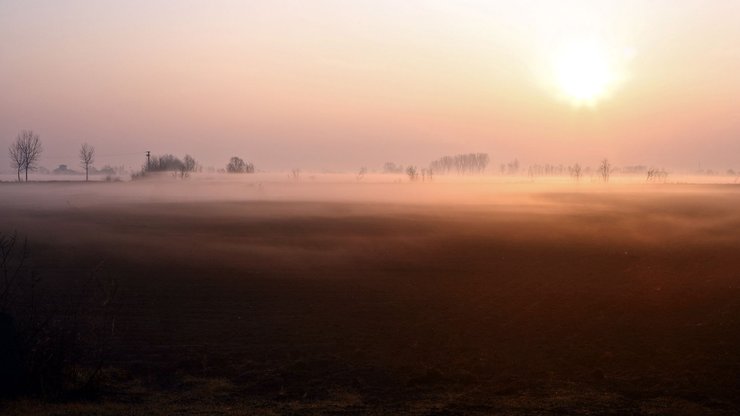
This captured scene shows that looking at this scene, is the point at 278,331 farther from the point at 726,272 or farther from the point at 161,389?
the point at 726,272

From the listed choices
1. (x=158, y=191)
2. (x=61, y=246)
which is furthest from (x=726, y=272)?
(x=158, y=191)

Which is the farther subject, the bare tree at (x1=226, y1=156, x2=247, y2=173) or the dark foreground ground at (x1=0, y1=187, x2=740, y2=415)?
the bare tree at (x1=226, y1=156, x2=247, y2=173)

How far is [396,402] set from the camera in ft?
38.4

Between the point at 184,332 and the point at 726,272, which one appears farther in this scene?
the point at 726,272

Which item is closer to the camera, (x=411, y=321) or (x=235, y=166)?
(x=411, y=321)

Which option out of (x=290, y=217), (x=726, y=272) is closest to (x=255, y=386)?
(x=726, y=272)

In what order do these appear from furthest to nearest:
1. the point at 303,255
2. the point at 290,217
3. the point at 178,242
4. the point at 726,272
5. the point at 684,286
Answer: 1. the point at 290,217
2. the point at 178,242
3. the point at 303,255
4. the point at 726,272
5. the point at 684,286

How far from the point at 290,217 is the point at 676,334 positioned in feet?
120

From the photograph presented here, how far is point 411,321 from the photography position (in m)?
18.1

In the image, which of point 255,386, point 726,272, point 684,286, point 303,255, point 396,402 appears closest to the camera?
point 396,402

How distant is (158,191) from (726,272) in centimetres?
8008

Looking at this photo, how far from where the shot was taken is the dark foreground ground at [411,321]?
1202 centimetres

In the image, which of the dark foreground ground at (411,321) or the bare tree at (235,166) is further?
the bare tree at (235,166)

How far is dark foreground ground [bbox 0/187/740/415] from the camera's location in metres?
12.0
